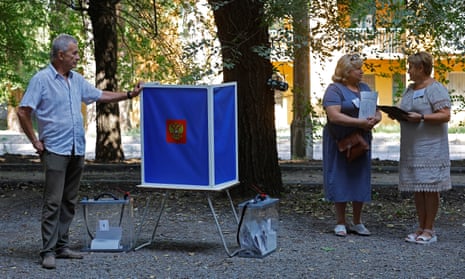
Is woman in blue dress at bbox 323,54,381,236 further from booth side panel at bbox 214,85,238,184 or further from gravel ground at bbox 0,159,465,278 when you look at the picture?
booth side panel at bbox 214,85,238,184

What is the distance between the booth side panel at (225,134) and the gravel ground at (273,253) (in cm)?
73

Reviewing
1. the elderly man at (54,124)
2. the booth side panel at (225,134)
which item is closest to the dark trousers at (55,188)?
the elderly man at (54,124)

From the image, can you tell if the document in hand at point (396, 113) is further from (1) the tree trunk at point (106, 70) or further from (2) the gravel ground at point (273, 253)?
(1) the tree trunk at point (106, 70)

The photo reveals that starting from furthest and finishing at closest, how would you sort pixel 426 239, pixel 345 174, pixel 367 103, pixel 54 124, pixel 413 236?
1. pixel 345 174
2. pixel 413 236
3. pixel 426 239
4. pixel 367 103
5. pixel 54 124

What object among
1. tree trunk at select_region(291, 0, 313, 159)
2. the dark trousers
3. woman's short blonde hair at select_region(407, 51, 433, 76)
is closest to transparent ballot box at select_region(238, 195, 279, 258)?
the dark trousers

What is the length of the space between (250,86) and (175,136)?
337 centimetres

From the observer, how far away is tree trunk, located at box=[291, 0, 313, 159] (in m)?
11.4

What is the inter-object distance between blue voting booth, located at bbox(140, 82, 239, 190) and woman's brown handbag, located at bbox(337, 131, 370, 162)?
3.66ft

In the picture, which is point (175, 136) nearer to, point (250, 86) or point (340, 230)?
point (340, 230)

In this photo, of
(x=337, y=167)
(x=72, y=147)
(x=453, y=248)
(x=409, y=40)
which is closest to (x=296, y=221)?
(x=337, y=167)

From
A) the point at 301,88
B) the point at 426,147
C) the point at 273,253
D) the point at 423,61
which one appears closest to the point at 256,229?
the point at 273,253

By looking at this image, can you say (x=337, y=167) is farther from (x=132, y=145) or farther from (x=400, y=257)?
(x=132, y=145)

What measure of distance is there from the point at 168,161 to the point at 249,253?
108 centimetres

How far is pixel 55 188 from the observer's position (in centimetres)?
759
